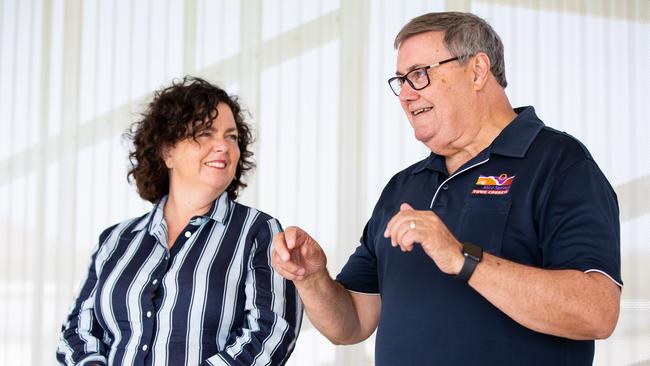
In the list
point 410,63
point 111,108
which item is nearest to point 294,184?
point 111,108

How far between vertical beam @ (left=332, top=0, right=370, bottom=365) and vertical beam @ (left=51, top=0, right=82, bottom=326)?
4.49 feet

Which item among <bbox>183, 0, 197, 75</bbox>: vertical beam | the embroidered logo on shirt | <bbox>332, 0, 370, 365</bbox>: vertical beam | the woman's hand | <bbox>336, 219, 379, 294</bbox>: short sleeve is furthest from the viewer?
<bbox>183, 0, 197, 75</bbox>: vertical beam

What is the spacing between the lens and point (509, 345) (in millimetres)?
1823

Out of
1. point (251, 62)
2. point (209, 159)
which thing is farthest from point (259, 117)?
point (209, 159)

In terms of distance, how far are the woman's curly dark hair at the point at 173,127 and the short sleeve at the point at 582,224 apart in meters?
1.20

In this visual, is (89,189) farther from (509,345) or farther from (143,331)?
(509,345)

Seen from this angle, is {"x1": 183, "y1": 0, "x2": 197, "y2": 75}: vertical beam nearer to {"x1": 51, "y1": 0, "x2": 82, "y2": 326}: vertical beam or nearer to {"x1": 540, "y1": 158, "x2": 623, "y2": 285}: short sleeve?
{"x1": 51, "y1": 0, "x2": 82, "y2": 326}: vertical beam

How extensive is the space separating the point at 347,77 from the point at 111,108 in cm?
124

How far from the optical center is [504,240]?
1.85 meters

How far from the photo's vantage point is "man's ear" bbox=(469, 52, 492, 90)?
2086 millimetres

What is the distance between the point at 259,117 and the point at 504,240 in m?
2.56

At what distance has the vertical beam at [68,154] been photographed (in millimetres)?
4250

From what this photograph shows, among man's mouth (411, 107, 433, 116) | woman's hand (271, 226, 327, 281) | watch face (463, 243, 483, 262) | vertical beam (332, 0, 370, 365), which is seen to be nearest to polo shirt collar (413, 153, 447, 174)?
man's mouth (411, 107, 433, 116)

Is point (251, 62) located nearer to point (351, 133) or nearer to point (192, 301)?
point (351, 133)
